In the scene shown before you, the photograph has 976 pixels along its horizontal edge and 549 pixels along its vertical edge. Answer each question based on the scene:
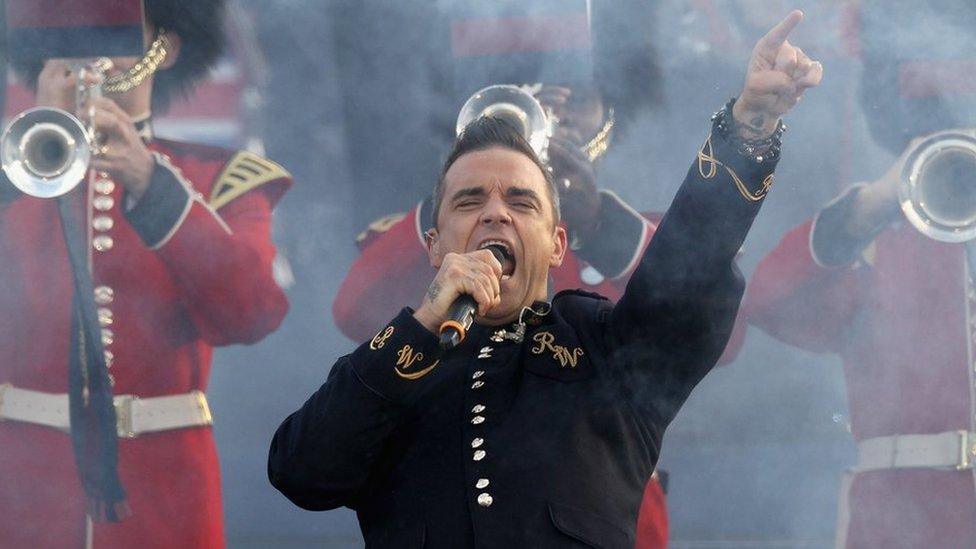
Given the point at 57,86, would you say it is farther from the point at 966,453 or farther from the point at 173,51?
the point at 966,453

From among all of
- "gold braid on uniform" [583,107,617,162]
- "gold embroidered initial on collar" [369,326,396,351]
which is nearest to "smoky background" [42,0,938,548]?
"gold braid on uniform" [583,107,617,162]

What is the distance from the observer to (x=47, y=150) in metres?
4.18

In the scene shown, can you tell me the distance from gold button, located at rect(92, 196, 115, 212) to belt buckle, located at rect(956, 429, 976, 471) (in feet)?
8.99

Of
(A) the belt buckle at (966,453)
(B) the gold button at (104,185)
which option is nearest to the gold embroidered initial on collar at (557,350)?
(A) the belt buckle at (966,453)

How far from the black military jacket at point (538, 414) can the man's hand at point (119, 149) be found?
2060 millimetres

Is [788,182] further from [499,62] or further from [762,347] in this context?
[499,62]

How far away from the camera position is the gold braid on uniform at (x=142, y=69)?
14.4 ft

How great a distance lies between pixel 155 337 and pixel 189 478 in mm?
466

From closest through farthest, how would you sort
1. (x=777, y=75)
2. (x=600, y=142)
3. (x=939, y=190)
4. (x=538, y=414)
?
(x=777, y=75), (x=538, y=414), (x=939, y=190), (x=600, y=142)

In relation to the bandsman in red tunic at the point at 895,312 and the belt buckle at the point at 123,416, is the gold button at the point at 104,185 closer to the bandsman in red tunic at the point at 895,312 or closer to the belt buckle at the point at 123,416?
the belt buckle at the point at 123,416

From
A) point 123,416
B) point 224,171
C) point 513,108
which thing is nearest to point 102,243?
point 224,171

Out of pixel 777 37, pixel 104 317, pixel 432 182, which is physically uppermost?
pixel 432 182

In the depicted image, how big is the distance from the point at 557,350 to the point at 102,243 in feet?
7.41

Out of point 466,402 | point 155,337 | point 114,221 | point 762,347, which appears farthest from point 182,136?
point 466,402
